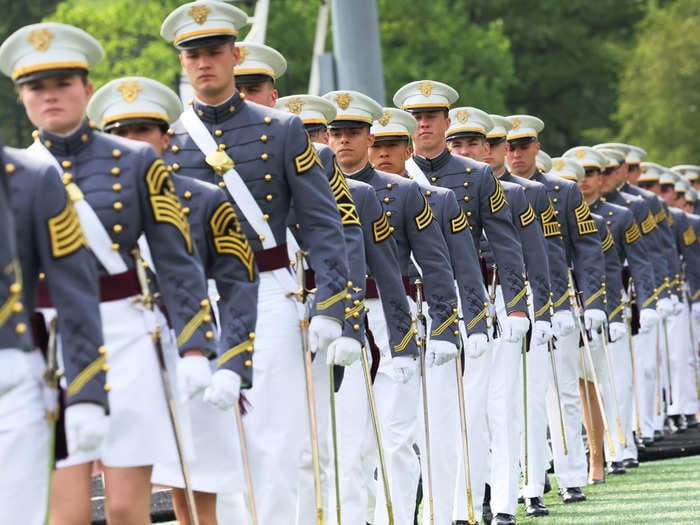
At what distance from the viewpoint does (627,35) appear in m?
51.8

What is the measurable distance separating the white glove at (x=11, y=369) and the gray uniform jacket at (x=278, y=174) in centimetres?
225

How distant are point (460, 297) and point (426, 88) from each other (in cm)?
133

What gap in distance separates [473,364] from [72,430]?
5687 millimetres

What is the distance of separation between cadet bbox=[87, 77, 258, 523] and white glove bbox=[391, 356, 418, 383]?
2.41 metres

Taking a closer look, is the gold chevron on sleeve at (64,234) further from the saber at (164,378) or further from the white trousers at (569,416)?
the white trousers at (569,416)

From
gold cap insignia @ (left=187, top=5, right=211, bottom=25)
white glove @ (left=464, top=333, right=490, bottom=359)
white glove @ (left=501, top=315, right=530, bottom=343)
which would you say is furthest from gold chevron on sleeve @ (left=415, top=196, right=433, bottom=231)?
gold cap insignia @ (left=187, top=5, right=211, bottom=25)

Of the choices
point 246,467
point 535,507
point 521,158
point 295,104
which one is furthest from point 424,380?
point 521,158

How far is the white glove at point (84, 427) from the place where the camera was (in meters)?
6.42

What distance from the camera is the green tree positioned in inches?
1799

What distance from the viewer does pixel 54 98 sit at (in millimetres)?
7012

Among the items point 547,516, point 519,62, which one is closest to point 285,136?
point 547,516

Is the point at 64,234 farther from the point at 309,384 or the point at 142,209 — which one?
the point at 309,384

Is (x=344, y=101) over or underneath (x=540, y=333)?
over

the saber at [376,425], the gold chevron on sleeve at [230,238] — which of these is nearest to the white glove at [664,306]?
the saber at [376,425]
